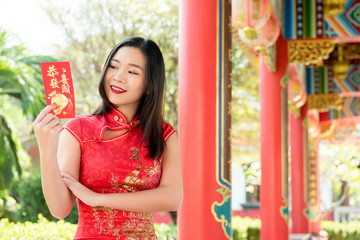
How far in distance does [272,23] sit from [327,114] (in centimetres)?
770

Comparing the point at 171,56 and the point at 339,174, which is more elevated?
the point at 171,56

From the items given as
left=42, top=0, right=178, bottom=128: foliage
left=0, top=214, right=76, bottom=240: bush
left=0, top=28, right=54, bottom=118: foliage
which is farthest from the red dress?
left=42, top=0, right=178, bottom=128: foliage

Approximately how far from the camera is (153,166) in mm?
1521

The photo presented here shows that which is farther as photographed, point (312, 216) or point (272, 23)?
point (312, 216)

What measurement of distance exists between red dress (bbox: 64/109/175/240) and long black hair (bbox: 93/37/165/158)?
0.14ft

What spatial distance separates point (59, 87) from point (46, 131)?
14 centimetres

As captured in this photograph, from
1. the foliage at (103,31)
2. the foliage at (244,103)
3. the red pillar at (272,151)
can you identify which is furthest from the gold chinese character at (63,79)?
the foliage at (244,103)

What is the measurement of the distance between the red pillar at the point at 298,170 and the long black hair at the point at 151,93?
8.93 meters

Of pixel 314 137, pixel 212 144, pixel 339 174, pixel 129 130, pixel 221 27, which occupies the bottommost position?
pixel 339 174

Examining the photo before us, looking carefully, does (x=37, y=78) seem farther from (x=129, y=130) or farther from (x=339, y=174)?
(x=339, y=174)

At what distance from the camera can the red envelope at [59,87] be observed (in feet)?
4.58

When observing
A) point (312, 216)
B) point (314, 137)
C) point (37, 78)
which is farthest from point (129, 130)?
point (314, 137)

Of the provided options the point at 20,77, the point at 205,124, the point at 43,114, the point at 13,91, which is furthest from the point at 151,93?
the point at 13,91

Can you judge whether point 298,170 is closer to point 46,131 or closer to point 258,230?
point 258,230
